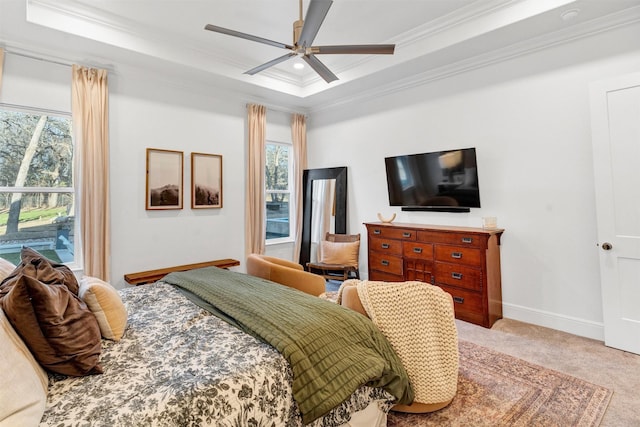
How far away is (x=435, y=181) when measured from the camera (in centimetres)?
397

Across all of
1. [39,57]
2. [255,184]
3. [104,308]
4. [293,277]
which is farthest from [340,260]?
[39,57]

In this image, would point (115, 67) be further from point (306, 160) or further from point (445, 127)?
point (445, 127)

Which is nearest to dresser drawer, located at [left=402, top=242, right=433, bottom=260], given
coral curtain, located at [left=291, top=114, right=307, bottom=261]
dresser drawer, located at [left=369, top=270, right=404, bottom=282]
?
dresser drawer, located at [left=369, top=270, right=404, bottom=282]

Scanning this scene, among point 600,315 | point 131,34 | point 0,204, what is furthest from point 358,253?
point 0,204

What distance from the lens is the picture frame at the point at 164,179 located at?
3967 mm

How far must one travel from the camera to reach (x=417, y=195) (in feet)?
13.7

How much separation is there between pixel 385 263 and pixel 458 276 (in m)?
0.95

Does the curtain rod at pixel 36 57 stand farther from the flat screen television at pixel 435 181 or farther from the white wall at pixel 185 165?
the flat screen television at pixel 435 181

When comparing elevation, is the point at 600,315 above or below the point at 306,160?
below

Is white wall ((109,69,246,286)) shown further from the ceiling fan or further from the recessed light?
the recessed light

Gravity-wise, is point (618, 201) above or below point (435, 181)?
below

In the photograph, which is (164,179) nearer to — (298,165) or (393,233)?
(298,165)

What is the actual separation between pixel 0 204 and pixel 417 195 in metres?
4.56

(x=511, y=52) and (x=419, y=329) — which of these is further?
(x=511, y=52)
